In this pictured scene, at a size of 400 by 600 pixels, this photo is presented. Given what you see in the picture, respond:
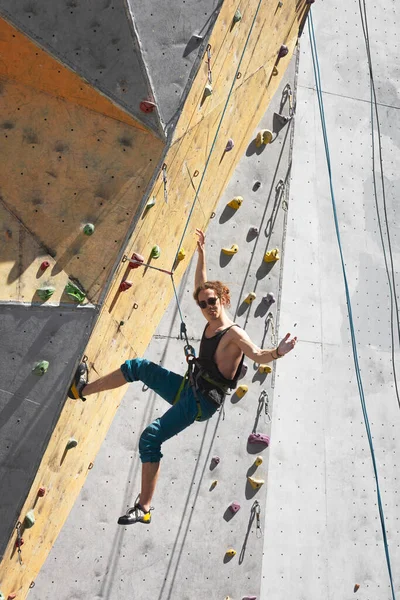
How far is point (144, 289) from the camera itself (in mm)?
5422

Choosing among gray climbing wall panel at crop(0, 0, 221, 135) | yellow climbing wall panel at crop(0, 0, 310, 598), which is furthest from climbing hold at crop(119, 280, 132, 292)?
gray climbing wall panel at crop(0, 0, 221, 135)

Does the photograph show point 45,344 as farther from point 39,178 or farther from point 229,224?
point 229,224

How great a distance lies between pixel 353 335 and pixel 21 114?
341 centimetres

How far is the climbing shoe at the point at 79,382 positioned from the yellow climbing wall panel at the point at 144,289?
0.07m

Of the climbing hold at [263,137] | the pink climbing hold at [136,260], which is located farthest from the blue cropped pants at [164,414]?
the climbing hold at [263,137]

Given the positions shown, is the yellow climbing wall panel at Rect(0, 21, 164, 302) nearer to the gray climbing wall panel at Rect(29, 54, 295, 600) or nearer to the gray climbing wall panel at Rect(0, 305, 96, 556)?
the gray climbing wall panel at Rect(0, 305, 96, 556)

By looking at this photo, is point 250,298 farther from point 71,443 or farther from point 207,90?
point 71,443

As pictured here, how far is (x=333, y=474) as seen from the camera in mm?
7340

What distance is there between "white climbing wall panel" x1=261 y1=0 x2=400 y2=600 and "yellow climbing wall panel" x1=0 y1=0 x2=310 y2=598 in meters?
1.51

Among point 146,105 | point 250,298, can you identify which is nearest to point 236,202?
point 250,298

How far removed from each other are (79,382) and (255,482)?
7.11 feet

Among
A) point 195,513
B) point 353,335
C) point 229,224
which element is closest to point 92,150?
point 229,224

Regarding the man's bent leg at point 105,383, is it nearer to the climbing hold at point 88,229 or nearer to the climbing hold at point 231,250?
the climbing hold at point 88,229

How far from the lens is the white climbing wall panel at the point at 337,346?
283 inches
